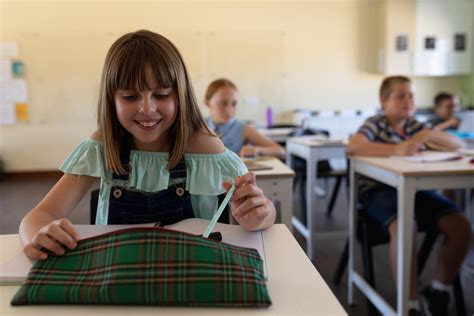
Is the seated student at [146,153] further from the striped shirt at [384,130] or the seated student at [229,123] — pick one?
the seated student at [229,123]

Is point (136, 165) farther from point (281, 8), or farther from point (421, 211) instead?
point (281, 8)

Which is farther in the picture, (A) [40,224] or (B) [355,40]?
(B) [355,40]

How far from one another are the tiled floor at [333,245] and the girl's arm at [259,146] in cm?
59

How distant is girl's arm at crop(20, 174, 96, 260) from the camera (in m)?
0.65

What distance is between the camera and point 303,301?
0.56m

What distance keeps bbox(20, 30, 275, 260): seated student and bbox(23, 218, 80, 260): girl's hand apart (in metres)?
0.24

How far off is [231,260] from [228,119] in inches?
85.9

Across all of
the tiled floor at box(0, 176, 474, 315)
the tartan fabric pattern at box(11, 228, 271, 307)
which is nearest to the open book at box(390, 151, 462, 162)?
the tiled floor at box(0, 176, 474, 315)

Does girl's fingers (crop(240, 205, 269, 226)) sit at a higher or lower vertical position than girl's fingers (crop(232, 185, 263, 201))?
lower

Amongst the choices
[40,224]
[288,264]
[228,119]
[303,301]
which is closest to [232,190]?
[288,264]

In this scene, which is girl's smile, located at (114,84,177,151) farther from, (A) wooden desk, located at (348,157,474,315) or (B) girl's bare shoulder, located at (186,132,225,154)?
(A) wooden desk, located at (348,157,474,315)

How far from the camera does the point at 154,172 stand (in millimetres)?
1095

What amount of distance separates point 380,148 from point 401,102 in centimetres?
34

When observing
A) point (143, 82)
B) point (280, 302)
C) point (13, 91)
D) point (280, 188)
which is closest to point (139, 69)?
point (143, 82)
